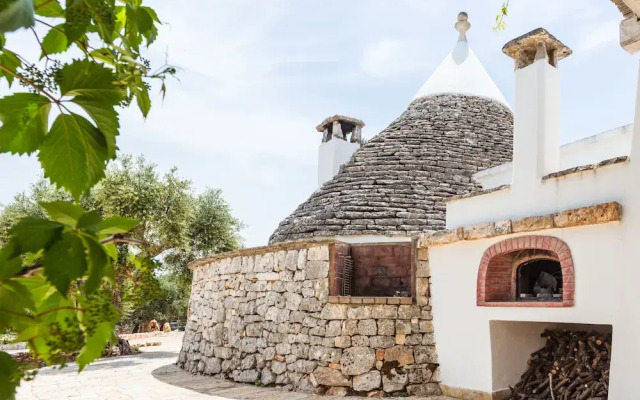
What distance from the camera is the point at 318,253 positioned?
8.56 meters

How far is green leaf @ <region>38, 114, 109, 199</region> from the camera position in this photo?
30.1 inches

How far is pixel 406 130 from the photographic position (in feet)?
43.3

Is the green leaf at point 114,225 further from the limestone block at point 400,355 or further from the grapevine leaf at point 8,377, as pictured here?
the limestone block at point 400,355

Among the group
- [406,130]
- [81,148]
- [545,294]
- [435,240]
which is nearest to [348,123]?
[406,130]

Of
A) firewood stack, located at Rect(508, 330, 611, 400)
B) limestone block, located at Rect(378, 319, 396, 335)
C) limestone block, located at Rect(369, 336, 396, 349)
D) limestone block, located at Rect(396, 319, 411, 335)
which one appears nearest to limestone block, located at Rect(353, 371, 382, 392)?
limestone block, located at Rect(369, 336, 396, 349)

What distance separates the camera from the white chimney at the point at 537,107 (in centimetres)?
707

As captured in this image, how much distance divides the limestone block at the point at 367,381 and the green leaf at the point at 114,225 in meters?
7.51

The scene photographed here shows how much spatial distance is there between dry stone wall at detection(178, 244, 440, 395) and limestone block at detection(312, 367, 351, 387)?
14mm

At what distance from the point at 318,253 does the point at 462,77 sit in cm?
846

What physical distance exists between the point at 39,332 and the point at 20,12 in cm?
39

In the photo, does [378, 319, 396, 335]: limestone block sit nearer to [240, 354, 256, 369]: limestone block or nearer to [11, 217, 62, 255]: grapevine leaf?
[240, 354, 256, 369]: limestone block

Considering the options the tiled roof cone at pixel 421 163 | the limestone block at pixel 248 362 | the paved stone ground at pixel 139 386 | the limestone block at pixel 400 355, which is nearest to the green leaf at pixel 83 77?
the paved stone ground at pixel 139 386

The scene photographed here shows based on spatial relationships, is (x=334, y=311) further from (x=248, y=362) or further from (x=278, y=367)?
(x=248, y=362)

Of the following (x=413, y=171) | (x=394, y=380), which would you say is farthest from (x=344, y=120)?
(x=394, y=380)
